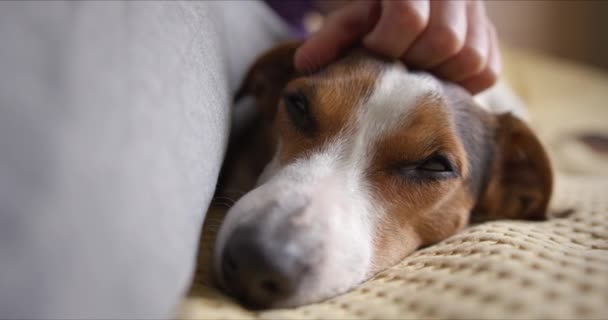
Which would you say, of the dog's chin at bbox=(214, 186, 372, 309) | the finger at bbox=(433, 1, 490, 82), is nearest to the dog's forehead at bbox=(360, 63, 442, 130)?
the finger at bbox=(433, 1, 490, 82)

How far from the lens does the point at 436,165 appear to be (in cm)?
135

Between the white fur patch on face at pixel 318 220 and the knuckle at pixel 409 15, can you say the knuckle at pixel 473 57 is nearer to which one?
the knuckle at pixel 409 15

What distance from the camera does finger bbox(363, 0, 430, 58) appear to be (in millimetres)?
1362

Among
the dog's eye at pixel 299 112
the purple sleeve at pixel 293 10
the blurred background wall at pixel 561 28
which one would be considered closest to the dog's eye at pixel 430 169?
the dog's eye at pixel 299 112

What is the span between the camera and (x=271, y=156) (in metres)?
1.52

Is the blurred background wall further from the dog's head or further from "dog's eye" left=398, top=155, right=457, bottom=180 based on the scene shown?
"dog's eye" left=398, top=155, right=457, bottom=180

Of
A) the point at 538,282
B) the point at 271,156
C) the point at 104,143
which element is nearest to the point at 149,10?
the point at 104,143

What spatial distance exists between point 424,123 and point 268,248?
2.13ft

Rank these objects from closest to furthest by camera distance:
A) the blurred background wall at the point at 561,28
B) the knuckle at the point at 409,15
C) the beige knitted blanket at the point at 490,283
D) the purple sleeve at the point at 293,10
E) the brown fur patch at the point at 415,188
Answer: the beige knitted blanket at the point at 490,283 → the brown fur patch at the point at 415,188 → the knuckle at the point at 409,15 → the purple sleeve at the point at 293,10 → the blurred background wall at the point at 561,28

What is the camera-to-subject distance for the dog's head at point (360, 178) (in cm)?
93

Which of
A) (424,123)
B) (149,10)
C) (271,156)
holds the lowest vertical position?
(271,156)

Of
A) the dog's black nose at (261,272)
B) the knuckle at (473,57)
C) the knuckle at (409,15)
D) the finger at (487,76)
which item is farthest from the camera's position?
the finger at (487,76)

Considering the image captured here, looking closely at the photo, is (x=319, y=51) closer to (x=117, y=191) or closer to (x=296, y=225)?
(x=296, y=225)

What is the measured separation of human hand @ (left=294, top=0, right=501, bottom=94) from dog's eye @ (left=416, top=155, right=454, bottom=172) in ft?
1.05
